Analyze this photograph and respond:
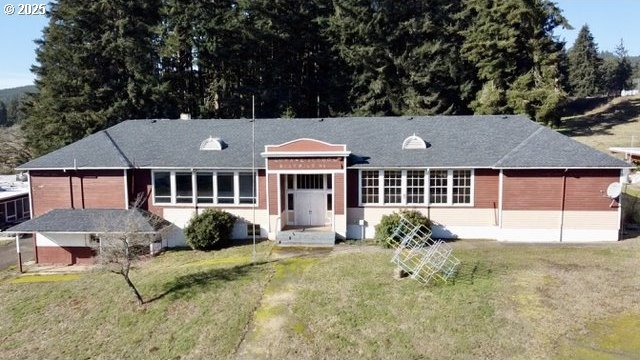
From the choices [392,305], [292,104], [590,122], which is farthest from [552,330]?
[590,122]

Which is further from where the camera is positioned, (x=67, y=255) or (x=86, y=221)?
(x=67, y=255)

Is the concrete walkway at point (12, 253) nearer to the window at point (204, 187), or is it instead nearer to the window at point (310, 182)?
the window at point (204, 187)

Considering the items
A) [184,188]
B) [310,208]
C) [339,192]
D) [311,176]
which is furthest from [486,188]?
[184,188]

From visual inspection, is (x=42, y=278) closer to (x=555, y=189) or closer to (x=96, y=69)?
(x=555, y=189)

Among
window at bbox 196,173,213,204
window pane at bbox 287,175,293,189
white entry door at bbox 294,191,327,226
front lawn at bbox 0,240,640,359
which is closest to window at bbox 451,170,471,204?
front lawn at bbox 0,240,640,359

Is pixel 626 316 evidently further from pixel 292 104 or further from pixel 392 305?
pixel 292 104
